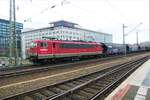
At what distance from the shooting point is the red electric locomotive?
25633 mm

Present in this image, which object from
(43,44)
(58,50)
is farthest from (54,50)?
(43,44)

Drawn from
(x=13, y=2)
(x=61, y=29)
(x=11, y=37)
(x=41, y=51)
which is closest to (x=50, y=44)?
(x=41, y=51)

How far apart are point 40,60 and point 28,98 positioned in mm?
17504

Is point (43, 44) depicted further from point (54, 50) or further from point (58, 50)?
point (58, 50)

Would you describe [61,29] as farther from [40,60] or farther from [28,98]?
[28,98]

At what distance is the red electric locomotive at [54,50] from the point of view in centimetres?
2563

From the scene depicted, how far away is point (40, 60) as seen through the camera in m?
26.3

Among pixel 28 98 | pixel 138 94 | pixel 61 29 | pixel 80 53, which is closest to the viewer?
pixel 28 98

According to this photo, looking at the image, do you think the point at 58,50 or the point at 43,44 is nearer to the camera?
the point at 43,44

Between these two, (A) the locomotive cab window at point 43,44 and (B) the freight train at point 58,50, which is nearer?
(B) the freight train at point 58,50

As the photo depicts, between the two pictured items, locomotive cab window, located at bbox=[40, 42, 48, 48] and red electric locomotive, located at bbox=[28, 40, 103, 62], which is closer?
red electric locomotive, located at bbox=[28, 40, 103, 62]

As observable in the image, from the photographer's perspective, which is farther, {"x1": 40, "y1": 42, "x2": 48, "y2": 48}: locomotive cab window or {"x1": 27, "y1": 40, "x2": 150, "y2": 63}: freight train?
{"x1": 40, "y1": 42, "x2": 48, "y2": 48}: locomotive cab window

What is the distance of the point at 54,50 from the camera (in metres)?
27.5

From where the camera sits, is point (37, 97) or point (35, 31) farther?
point (35, 31)
